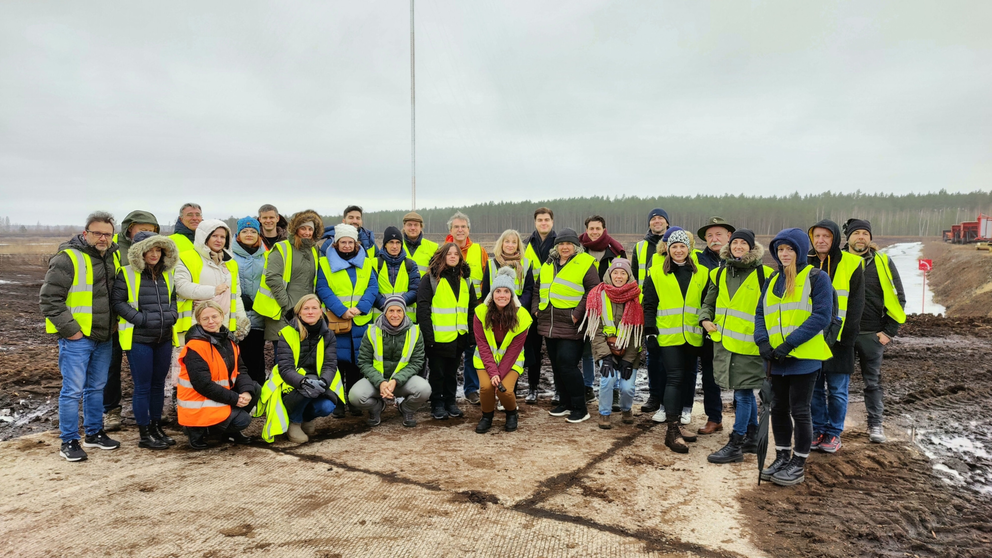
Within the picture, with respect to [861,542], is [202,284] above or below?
above

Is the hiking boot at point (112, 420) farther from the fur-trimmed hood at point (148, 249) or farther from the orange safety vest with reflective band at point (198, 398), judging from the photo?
the fur-trimmed hood at point (148, 249)

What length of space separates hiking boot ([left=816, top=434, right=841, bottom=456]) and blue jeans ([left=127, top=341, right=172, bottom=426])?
18.5 feet

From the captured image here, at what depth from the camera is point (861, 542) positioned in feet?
10.5

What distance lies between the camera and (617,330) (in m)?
5.26

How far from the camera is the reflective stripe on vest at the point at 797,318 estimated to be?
3.86 metres

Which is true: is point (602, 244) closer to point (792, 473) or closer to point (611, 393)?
point (611, 393)

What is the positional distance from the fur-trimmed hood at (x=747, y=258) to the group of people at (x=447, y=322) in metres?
0.02

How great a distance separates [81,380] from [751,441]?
217 inches

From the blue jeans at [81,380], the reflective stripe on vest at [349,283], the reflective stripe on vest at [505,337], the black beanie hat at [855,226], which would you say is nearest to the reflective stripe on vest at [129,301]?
the blue jeans at [81,380]

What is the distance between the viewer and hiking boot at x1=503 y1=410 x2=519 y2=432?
→ 5.20 meters

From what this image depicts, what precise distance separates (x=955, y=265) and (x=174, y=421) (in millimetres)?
29728

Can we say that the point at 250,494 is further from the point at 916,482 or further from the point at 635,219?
the point at 635,219

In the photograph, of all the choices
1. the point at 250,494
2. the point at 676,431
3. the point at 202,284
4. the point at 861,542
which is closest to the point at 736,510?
the point at 861,542

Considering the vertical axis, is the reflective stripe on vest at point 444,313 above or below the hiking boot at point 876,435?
above
